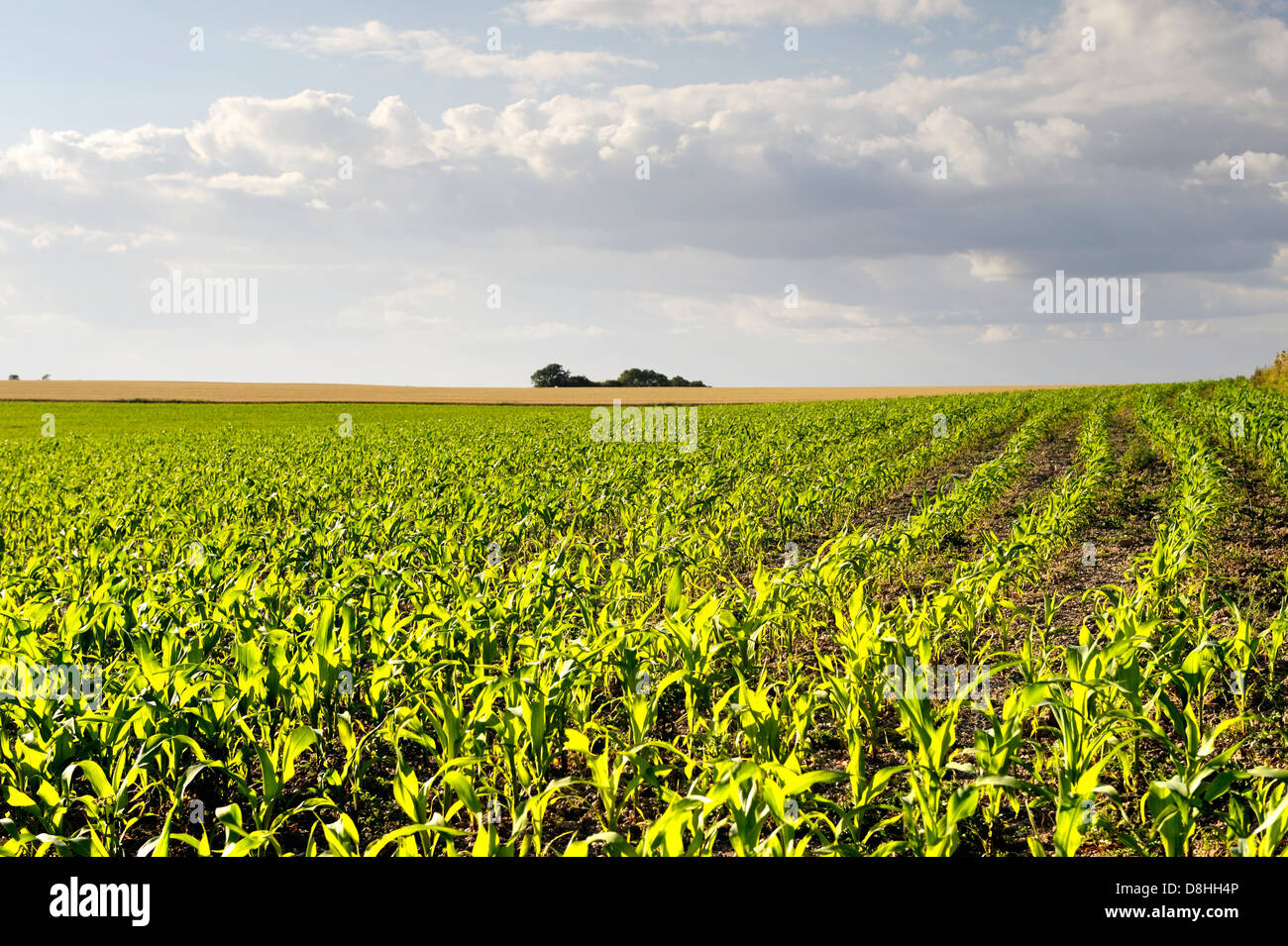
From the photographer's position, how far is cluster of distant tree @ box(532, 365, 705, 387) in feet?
323

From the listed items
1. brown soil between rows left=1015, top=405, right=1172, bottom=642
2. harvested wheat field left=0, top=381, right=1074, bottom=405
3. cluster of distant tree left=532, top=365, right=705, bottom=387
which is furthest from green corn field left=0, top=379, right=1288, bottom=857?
cluster of distant tree left=532, top=365, right=705, bottom=387

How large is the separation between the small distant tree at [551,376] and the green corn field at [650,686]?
92.4 m

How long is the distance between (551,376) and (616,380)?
947cm

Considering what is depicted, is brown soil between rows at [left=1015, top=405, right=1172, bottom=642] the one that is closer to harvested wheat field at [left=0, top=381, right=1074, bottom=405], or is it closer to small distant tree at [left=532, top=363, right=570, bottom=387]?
harvested wheat field at [left=0, top=381, right=1074, bottom=405]

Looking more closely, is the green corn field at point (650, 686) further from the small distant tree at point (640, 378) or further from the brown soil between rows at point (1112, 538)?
the small distant tree at point (640, 378)

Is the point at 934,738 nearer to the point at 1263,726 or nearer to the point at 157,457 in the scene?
the point at 1263,726

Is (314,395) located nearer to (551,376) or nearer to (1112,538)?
(551,376)

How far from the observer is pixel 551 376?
339 ft

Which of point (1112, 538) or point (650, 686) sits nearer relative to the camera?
point (650, 686)

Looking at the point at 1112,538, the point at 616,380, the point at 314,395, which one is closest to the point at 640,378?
the point at 616,380
